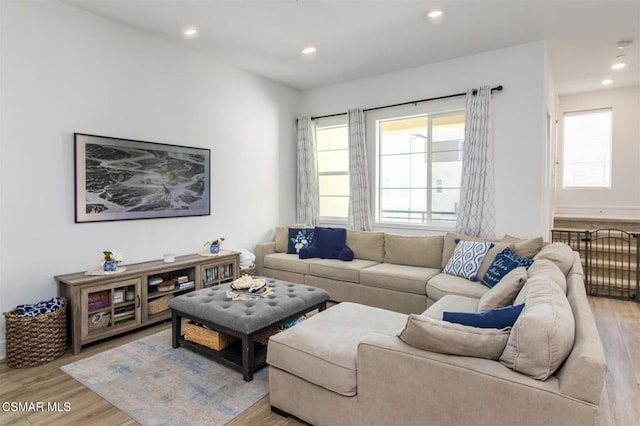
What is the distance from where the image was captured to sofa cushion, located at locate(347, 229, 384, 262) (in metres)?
4.50

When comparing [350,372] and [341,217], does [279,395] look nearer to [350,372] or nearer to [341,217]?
[350,372]

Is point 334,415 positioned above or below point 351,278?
below

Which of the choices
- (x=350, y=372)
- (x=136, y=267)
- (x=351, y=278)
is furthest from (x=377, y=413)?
(x=136, y=267)

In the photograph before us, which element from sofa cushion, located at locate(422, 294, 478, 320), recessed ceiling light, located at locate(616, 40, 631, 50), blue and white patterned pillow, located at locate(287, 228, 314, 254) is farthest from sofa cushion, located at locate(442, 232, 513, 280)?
recessed ceiling light, located at locate(616, 40, 631, 50)

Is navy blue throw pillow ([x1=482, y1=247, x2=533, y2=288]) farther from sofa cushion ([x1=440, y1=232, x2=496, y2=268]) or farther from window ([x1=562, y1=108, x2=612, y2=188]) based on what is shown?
window ([x1=562, y1=108, x2=612, y2=188])

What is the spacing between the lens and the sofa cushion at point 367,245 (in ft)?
14.8

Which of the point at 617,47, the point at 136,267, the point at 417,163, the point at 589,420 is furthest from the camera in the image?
the point at 417,163

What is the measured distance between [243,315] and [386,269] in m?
1.96

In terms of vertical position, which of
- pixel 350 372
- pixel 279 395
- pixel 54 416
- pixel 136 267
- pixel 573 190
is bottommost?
pixel 54 416

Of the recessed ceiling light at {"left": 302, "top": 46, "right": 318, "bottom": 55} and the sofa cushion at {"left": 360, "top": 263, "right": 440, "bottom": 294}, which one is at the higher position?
the recessed ceiling light at {"left": 302, "top": 46, "right": 318, "bottom": 55}

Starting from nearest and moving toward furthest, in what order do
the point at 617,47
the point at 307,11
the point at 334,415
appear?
the point at 334,415 < the point at 307,11 < the point at 617,47

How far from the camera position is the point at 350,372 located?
1806mm

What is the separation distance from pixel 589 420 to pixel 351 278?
9.38 ft

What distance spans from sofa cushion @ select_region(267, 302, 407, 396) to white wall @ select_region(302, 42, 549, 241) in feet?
7.86
